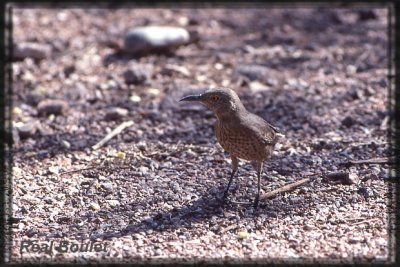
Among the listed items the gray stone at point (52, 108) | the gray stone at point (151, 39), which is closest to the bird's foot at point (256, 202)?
the gray stone at point (52, 108)

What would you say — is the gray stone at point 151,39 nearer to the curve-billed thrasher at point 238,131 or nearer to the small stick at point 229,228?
the curve-billed thrasher at point 238,131

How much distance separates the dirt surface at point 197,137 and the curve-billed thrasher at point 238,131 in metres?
0.44

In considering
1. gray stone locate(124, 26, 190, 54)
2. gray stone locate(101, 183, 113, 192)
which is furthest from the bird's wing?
gray stone locate(124, 26, 190, 54)

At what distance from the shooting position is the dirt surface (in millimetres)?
4879

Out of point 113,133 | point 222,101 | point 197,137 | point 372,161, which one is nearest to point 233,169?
point 222,101

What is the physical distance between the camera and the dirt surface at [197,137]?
488 centimetres

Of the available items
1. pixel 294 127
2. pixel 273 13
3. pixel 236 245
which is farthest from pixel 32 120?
pixel 273 13

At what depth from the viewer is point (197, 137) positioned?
22.2 ft

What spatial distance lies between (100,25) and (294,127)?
14.5ft

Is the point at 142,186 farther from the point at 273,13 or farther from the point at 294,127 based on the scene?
the point at 273,13

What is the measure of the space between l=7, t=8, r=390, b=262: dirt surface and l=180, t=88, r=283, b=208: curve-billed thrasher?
17.2 inches

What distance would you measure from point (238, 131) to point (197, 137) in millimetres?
1525

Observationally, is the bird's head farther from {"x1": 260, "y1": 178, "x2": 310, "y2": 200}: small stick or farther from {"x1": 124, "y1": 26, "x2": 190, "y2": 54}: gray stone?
{"x1": 124, "y1": 26, "x2": 190, "y2": 54}: gray stone

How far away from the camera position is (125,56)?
9.02 metres
